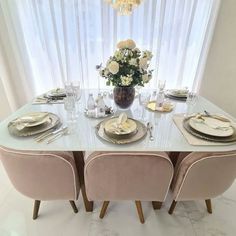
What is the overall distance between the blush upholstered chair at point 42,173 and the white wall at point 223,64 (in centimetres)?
210

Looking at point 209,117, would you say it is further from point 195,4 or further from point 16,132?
point 195,4

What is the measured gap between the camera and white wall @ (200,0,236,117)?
77.5 inches

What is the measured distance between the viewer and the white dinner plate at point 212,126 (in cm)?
95

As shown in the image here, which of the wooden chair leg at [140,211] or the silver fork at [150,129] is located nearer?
the silver fork at [150,129]

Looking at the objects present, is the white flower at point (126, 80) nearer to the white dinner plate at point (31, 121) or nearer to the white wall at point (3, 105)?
the white dinner plate at point (31, 121)

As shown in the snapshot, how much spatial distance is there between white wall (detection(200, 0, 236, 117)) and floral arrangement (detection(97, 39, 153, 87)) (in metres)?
1.49

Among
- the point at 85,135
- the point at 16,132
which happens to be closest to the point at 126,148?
the point at 85,135

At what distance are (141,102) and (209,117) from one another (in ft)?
1.68

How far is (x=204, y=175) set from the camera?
935 millimetres

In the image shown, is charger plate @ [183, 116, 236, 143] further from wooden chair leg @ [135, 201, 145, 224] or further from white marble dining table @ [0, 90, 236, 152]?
wooden chair leg @ [135, 201, 145, 224]

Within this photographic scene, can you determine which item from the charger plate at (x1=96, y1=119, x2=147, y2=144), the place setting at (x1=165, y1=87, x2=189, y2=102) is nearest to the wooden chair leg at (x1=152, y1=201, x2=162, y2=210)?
the charger plate at (x1=96, y1=119, x2=147, y2=144)

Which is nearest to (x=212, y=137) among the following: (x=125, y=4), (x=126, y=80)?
(x=126, y=80)

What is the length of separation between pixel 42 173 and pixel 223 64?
7.88ft

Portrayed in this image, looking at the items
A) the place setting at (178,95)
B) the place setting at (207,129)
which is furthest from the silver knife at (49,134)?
the place setting at (178,95)
